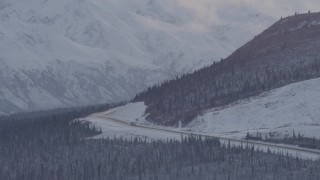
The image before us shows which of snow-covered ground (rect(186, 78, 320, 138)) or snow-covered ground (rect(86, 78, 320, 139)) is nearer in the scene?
snow-covered ground (rect(186, 78, 320, 138))

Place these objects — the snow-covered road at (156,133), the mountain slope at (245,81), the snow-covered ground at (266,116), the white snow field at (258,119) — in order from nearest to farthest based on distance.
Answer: the snow-covered road at (156,133), the white snow field at (258,119), the snow-covered ground at (266,116), the mountain slope at (245,81)

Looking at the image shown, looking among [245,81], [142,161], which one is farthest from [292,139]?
→ [245,81]

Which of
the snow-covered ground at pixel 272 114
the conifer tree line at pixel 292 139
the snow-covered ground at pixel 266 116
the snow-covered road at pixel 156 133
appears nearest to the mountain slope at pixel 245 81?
the snow-covered ground at pixel 272 114

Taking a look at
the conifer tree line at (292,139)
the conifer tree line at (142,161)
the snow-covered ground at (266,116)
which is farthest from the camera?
the snow-covered ground at (266,116)

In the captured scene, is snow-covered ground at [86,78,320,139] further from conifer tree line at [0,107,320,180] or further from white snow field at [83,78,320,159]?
conifer tree line at [0,107,320,180]

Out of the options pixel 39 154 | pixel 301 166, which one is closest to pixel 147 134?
pixel 39 154

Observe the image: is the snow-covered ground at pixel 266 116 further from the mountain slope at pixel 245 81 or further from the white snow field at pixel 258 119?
the mountain slope at pixel 245 81

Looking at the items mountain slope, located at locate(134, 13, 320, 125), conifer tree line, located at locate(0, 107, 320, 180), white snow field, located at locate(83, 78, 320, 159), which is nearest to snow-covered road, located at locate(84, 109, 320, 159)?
white snow field, located at locate(83, 78, 320, 159)

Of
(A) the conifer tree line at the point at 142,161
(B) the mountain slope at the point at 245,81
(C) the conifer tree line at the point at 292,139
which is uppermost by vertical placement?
(B) the mountain slope at the point at 245,81
